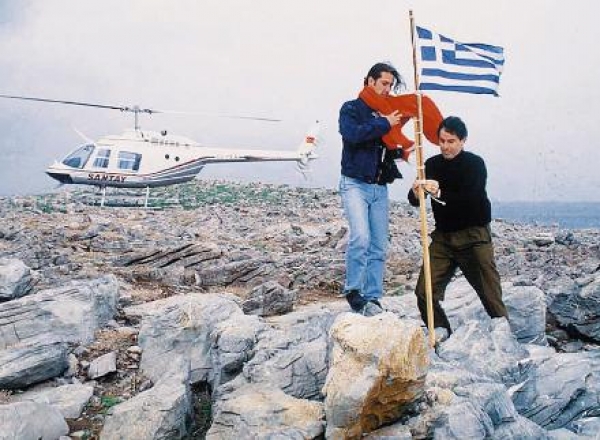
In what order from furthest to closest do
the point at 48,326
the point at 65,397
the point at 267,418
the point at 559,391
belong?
the point at 48,326 → the point at 65,397 → the point at 559,391 → the point at 267,418

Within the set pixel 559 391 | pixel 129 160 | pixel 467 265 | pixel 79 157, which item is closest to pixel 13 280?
pixel 467 265

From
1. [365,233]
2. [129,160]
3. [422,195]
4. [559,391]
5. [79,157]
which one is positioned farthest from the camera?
[129,160]

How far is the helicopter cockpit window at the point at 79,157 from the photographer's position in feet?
91.4

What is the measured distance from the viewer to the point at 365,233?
6.87 m

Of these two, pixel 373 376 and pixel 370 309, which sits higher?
pixel 373 376

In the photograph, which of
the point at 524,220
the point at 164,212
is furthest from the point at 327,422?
the point at 524,220

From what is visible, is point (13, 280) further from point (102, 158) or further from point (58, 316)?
point (102, 158)

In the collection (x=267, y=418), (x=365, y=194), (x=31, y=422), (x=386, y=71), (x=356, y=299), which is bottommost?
(x=31, y=422)

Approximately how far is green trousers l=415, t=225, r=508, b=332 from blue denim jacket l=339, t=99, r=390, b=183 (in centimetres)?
97

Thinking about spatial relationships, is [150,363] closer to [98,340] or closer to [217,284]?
[98,340]

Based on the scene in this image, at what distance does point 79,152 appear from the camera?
28.1 metres

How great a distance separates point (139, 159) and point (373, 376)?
1025 inches

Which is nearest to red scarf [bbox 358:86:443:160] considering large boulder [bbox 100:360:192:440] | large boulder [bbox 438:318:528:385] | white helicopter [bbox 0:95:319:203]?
large boulder [bbox 438:318:528:385]

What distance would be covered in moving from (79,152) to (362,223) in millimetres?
23695
